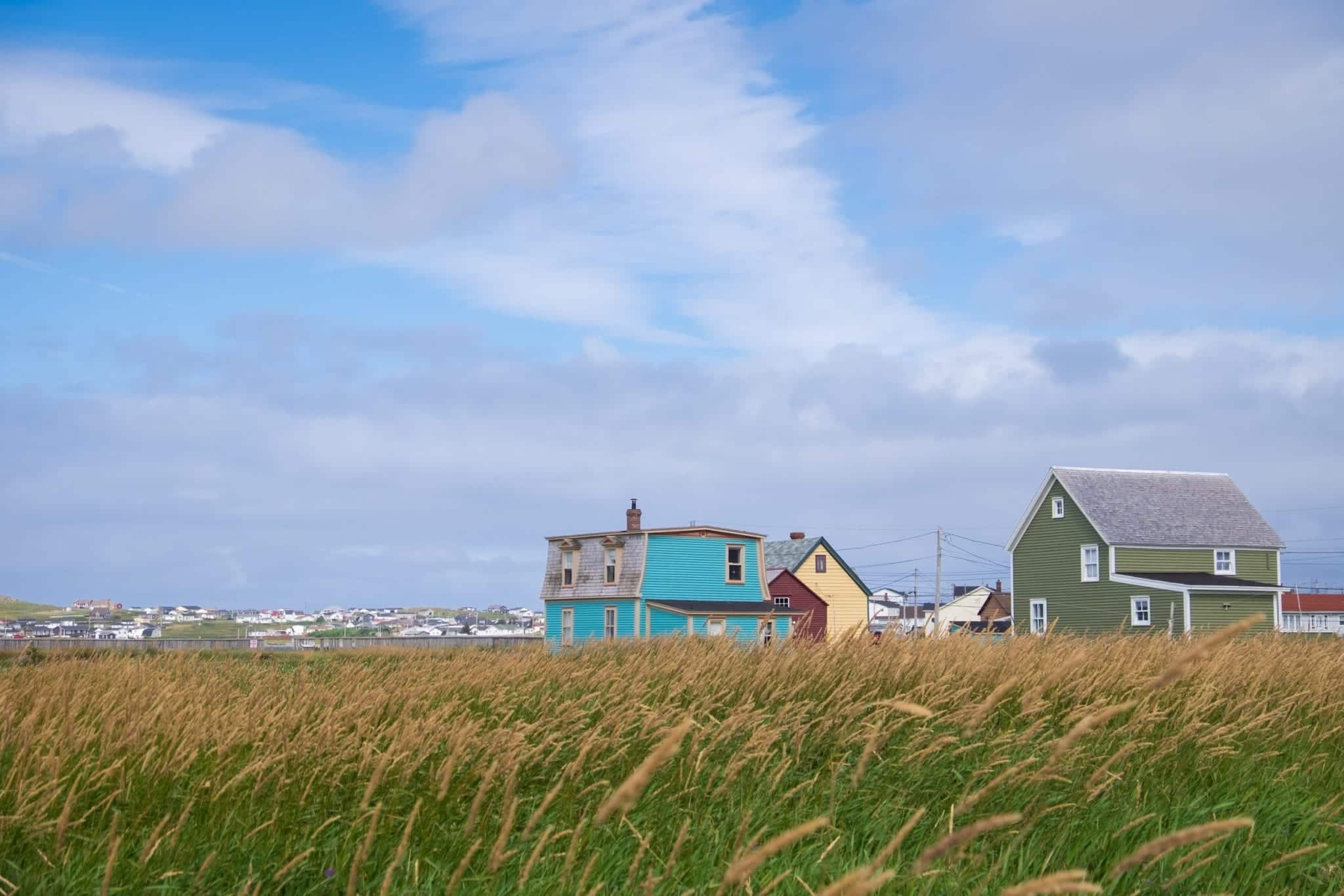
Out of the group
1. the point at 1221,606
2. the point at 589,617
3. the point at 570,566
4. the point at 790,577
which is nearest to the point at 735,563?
the point at 589,617

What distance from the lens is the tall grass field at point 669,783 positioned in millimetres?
4203

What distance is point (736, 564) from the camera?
4822cm

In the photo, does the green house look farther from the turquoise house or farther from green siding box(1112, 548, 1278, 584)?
the turquoise house

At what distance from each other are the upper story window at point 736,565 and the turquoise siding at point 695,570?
114 millimetres

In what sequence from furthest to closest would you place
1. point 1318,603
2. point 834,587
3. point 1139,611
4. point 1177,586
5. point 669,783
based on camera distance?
point 1318,603, point 834,587, point 1139,611, point 1177,586, point 669,783

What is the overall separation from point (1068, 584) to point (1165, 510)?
5.15 metres

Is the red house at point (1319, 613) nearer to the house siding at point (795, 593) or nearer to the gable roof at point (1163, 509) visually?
the gable roof at point (1163, 509)

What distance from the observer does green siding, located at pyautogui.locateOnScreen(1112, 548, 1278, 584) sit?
45.1m

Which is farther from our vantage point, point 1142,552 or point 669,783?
point 1142,552

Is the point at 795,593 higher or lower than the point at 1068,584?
lower

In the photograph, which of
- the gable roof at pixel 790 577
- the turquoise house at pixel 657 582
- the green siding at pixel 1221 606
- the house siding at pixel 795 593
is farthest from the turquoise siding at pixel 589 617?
the green siding at pixel 1221 606

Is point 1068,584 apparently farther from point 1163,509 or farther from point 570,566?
point 570,566

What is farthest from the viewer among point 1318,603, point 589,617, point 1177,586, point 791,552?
point 1318,603

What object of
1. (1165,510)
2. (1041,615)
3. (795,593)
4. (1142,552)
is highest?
(1165,510)
